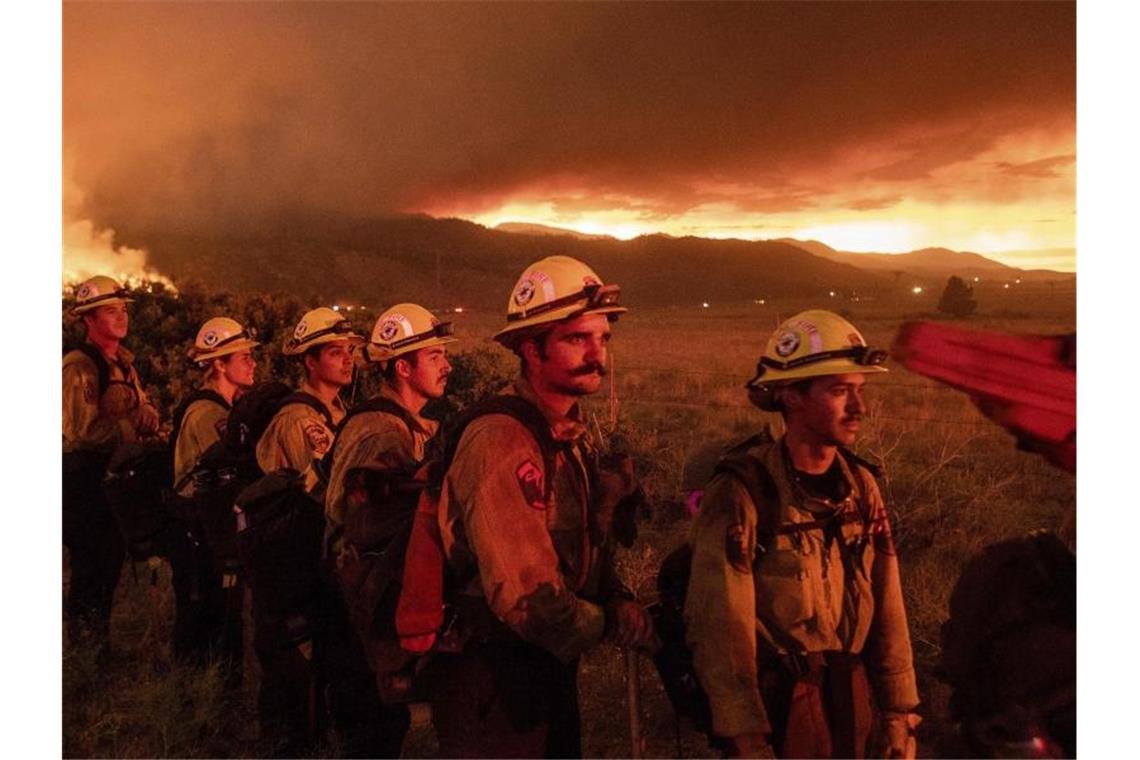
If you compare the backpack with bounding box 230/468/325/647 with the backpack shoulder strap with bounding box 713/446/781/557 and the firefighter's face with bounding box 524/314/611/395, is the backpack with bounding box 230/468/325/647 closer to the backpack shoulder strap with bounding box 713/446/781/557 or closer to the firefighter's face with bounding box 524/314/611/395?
the firefighter's face with bounding box 524/314/611/395

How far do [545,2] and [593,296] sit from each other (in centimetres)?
197

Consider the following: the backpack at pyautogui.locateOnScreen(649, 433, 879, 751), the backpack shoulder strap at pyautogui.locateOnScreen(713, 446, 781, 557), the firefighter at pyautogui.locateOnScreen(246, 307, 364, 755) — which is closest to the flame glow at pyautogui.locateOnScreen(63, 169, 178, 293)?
the firefighter at pyautogui.locateOnScreen(246, 307, 364, 755)

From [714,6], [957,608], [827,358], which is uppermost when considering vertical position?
[714,6]

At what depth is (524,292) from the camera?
183 inches

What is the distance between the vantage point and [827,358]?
170 inches

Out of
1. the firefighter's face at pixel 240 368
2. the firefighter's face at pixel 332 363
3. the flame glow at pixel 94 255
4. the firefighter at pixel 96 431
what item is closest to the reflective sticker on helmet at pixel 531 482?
the firefighter's face at pixel 332 363

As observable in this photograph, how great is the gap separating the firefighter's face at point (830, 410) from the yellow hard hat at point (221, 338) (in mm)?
3668

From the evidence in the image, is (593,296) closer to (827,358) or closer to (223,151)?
(827,358)

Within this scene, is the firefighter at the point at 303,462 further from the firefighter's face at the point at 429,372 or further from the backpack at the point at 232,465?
the firefighter's face at the point at 429,372

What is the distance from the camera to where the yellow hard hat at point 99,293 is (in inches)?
246

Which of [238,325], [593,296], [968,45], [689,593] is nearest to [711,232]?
[593,296]

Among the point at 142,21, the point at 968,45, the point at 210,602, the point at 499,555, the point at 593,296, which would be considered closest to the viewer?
the point at 499,555

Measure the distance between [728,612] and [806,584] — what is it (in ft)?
1.23

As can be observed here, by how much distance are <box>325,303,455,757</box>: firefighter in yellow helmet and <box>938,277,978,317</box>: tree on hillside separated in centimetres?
271
